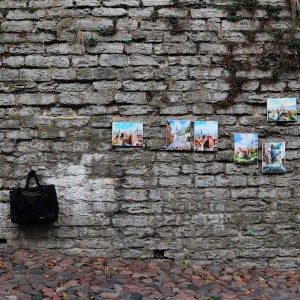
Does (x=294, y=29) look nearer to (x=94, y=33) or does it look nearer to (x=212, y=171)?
(x=212, y=171)

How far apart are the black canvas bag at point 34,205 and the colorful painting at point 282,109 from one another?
240cm

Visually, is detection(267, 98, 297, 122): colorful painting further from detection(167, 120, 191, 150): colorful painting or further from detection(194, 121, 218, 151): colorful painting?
detection(167, 120, 191, 150): colorful painting

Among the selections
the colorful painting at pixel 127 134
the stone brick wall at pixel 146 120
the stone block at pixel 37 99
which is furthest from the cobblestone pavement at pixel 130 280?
the stone block at pixel 37 99

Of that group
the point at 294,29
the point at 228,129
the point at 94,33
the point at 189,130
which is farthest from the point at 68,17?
the point at 294,29

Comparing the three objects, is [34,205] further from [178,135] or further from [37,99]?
[178,135]

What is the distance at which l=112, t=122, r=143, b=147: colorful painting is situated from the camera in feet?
13.9

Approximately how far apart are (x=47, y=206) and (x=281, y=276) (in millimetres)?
2435

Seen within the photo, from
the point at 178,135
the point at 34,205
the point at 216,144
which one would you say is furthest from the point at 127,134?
the point at 34,205

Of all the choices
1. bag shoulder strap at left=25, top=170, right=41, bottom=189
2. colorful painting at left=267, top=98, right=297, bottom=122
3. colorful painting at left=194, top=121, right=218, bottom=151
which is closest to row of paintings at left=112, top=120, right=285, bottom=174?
colorful painting at left=194, top=121, right=218, bottom=151

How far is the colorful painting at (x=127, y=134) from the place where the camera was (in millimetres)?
4234

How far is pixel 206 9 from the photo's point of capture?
4.34m

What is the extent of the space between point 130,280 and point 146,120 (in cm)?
160

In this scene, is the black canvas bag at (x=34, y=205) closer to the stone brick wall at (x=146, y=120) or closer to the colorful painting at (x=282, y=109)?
the stone brick wall at (x=146, y=120)

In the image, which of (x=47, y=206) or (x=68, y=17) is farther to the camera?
(x=68, y=17)
